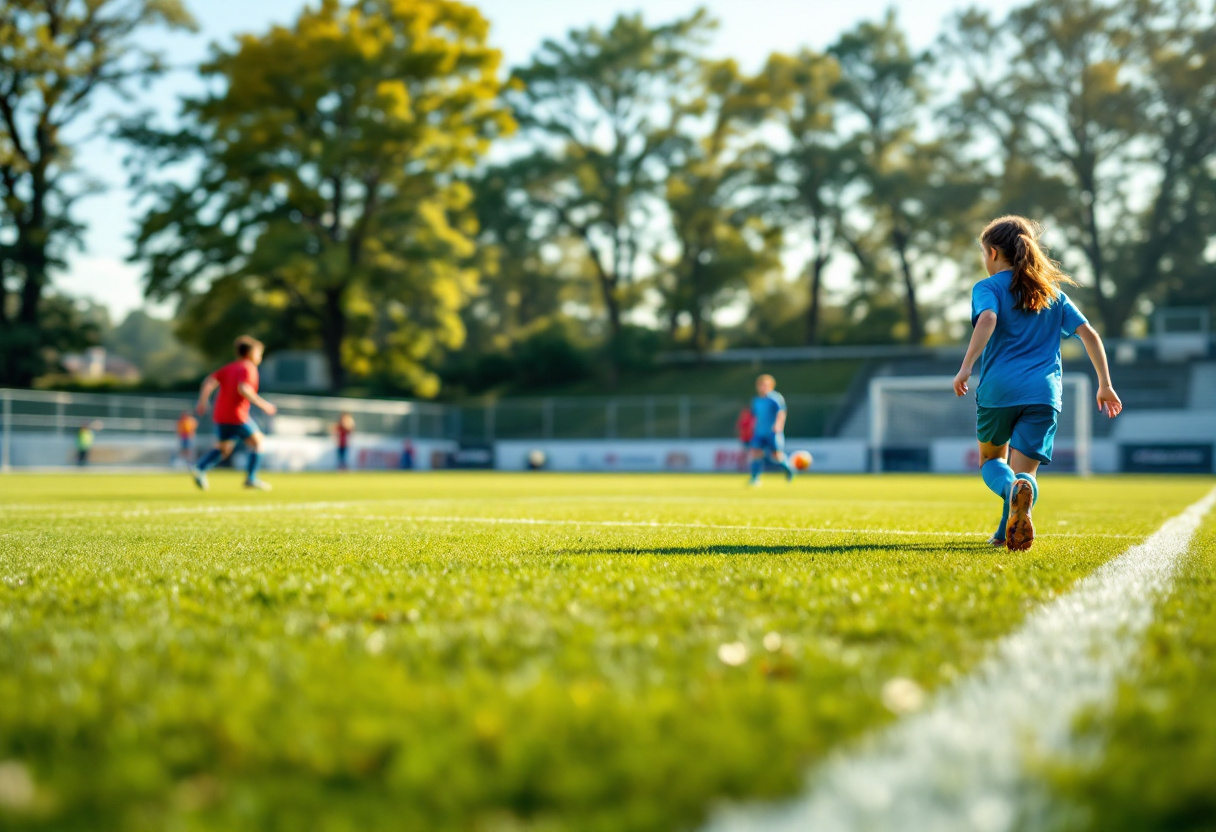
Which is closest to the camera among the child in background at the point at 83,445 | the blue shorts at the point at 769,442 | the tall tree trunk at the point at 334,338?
the blue shorts at the point at 769,442

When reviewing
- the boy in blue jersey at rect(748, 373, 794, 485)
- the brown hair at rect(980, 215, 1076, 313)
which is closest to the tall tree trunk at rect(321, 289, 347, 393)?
the boy in blue jersey at rect(748, 373, 794, 485)

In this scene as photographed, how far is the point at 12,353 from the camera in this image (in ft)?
136

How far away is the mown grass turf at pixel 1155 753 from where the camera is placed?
1.54 meters

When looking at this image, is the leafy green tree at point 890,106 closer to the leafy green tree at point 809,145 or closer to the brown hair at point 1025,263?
the leafy green tree at point 809,145

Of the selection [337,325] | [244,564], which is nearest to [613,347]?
[337,325]

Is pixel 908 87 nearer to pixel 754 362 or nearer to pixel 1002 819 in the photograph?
pixel 754 362

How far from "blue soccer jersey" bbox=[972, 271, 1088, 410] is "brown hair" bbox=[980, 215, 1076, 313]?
2.3 inches

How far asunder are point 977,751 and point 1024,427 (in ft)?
14.1

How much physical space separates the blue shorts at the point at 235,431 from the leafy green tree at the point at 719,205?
138 ft

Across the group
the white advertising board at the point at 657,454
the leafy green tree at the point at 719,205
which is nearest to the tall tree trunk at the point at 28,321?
the white advertising board at the point at 657,454

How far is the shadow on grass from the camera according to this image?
207 inches

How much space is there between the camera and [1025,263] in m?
5.62

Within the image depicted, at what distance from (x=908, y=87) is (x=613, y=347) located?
2063 centimetres

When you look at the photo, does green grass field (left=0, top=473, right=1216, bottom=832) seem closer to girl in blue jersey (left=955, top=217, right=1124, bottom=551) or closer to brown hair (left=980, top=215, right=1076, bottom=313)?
girl in blue jersey (left=955, top=217, right=1124, bottom=551)
